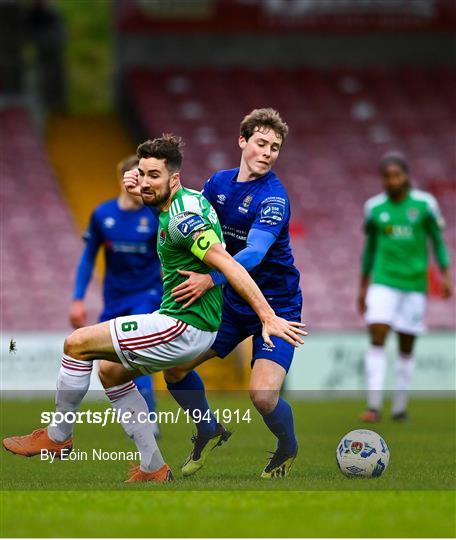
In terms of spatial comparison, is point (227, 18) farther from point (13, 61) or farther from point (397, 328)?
point (397, 328)

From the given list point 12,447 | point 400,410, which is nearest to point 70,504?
point 12,447

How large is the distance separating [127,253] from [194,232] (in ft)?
12.5

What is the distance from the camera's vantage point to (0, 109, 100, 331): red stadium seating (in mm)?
18828

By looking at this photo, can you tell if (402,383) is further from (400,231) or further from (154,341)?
(154,341)

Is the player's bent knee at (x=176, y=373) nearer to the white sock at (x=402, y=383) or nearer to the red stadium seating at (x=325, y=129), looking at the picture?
the white sock at (x=402, y=383)

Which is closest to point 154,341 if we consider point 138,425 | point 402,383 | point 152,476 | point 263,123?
point 138,425

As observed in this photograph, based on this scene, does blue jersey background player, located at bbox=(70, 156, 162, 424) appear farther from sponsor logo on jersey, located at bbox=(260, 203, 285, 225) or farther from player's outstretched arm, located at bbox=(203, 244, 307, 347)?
player's outstretched arm, located at bbox=(203, 244, 307, 347)

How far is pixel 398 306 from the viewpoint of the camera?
43.0ft

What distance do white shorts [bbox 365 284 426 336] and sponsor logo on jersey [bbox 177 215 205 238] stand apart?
6262 millimetres

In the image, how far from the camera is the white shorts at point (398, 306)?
13.0 metres

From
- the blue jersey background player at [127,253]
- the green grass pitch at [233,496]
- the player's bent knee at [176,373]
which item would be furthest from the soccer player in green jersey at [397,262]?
the player's bent knee at [176,373]

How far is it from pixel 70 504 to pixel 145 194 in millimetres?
1783

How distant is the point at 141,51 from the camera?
25.8 meters
